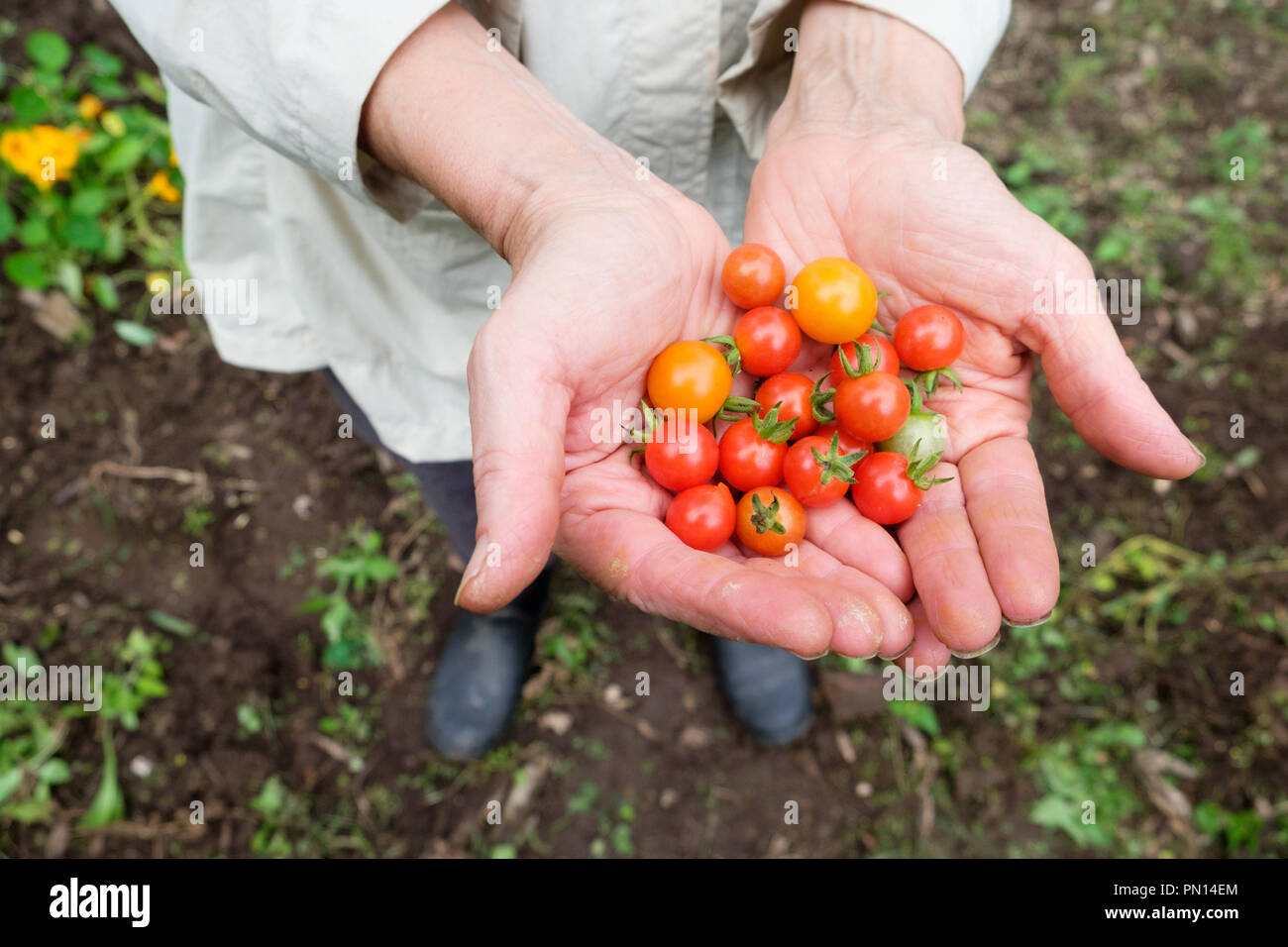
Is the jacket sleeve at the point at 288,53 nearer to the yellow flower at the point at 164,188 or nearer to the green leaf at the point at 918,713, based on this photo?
the yellow flower at the point at 164,188

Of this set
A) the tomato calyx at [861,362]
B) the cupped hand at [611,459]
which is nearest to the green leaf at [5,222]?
the cupped hand at [611,459]

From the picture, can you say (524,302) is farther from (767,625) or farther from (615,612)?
(615,612)

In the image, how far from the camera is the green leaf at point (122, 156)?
4379mm

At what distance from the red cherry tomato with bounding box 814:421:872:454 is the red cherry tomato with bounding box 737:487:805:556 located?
275 millimetres

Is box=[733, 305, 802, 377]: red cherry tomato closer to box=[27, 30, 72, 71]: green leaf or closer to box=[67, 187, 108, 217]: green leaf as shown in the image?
box=[67, 187, 108, 217]: green leaf

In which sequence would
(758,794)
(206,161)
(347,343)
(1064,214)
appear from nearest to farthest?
(206,161), (347,343), (758,794), (1064,214)

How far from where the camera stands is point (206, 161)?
8.14 ft

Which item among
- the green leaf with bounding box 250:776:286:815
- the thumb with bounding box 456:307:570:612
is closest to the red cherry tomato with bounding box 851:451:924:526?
the thumb with bounding box 456:307:570:612

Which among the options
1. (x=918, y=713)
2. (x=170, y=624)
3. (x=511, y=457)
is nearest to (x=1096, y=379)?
(x=511, y=457)

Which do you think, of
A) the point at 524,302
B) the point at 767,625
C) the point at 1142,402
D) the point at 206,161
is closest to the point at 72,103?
the point at 206,161

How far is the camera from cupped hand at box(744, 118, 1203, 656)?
2.26 metres

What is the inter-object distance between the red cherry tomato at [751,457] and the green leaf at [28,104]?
144 inches

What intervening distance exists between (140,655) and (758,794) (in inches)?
101

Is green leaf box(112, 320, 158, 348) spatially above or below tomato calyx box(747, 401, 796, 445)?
above
